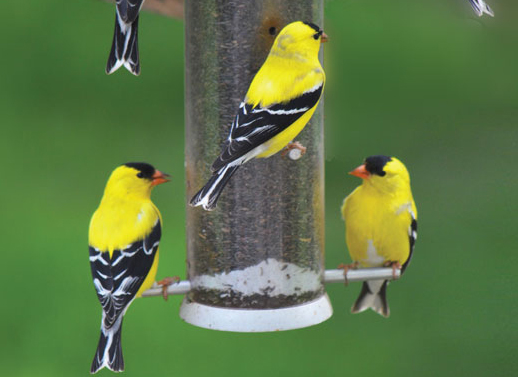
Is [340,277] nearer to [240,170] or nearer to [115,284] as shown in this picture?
[240,170]

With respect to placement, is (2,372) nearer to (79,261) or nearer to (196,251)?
(79,261)

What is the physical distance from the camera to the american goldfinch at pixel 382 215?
407cm

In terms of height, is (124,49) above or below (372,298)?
above

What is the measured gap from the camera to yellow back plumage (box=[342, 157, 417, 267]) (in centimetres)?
408

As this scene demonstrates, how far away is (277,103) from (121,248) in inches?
35.7

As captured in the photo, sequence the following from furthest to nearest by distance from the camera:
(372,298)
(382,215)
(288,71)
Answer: (372,298) < (382,215) < (288,71)

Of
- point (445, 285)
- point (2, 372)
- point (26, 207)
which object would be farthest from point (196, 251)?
point (445, 285)

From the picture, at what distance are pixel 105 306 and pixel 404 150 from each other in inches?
164

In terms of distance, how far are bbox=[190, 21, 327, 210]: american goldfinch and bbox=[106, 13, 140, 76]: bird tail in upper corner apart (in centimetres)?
46

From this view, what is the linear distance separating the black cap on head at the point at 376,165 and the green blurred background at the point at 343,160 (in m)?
2.13

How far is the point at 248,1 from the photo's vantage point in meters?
3.69

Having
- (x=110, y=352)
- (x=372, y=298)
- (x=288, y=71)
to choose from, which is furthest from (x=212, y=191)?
(x=372, y=298)

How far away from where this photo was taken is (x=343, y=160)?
7.24 meters

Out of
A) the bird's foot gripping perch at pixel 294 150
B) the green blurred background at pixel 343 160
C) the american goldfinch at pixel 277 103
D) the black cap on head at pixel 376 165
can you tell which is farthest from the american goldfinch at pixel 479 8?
the green blurred background at pixel 343 160
